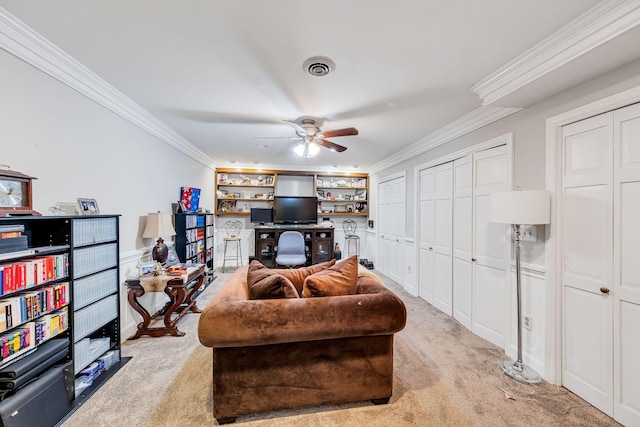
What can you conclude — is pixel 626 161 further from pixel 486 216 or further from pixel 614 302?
pixel 486 216

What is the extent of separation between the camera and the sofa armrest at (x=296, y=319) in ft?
4.74

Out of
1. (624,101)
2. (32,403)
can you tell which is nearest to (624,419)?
(624,101)

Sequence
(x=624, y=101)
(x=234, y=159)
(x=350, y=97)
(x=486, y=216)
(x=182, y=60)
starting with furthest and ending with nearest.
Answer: (x=234, y=159), (x=486, y=216), (x=350, y=97), (x=182, y=60), (x=624, y=101)

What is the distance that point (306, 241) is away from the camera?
5.75 metres

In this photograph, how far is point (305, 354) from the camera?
63.1 inches

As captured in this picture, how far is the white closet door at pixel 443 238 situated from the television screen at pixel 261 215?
3582mm

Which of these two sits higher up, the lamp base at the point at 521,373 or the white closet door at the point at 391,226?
the white closet door at the point at 391,226

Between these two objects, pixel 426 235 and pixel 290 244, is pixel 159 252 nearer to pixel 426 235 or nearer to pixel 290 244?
pixel 290 244

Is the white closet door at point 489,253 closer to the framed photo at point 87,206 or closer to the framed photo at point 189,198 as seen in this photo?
the framed photo at point 87,206

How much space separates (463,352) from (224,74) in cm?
327

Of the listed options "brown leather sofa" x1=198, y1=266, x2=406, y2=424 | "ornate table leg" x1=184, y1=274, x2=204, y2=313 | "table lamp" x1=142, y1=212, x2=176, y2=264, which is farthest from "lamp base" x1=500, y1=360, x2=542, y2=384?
"table lamp" x1=142, y1=212, x2=176, y2=264

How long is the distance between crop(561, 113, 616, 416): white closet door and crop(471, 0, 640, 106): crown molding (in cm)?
53

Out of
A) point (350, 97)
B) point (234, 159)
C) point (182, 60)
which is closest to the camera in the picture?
point (182, 60)

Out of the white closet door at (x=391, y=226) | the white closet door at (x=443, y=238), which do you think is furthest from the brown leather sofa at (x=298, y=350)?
the white closet door at (x=391, y=226)
